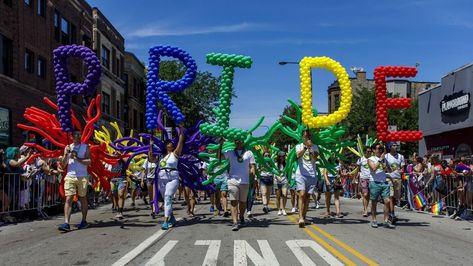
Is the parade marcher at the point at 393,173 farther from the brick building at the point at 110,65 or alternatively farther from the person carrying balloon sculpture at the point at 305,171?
the brick building at the point at 110,65

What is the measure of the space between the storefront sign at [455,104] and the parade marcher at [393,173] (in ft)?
48.1

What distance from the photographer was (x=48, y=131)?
10805 mm

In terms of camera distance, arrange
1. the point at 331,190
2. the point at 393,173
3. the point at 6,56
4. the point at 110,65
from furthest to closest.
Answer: the point at 110,65, the point at 6,56, the point at 331,190, the point at 393,173

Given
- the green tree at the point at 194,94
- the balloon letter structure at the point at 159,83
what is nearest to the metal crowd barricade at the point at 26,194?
the balloon letter structure at the point at 159,83

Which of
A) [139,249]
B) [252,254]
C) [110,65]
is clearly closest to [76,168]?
[139,249]

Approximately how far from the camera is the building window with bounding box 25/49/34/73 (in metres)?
23.1

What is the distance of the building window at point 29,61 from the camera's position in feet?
75.9

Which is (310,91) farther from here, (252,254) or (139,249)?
(139,249)

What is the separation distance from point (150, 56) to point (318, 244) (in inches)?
225

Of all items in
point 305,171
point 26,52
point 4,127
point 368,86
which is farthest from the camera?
point 368,86

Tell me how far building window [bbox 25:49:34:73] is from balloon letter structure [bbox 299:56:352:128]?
1679cm

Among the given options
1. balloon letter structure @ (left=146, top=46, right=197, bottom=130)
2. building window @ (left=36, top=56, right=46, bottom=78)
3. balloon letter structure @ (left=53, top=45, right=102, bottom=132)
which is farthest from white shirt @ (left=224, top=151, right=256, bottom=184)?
building window @ (left=36, top=56, right=46, bottom=78)

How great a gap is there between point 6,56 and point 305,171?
53.2ft

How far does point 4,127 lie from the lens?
2036cm
